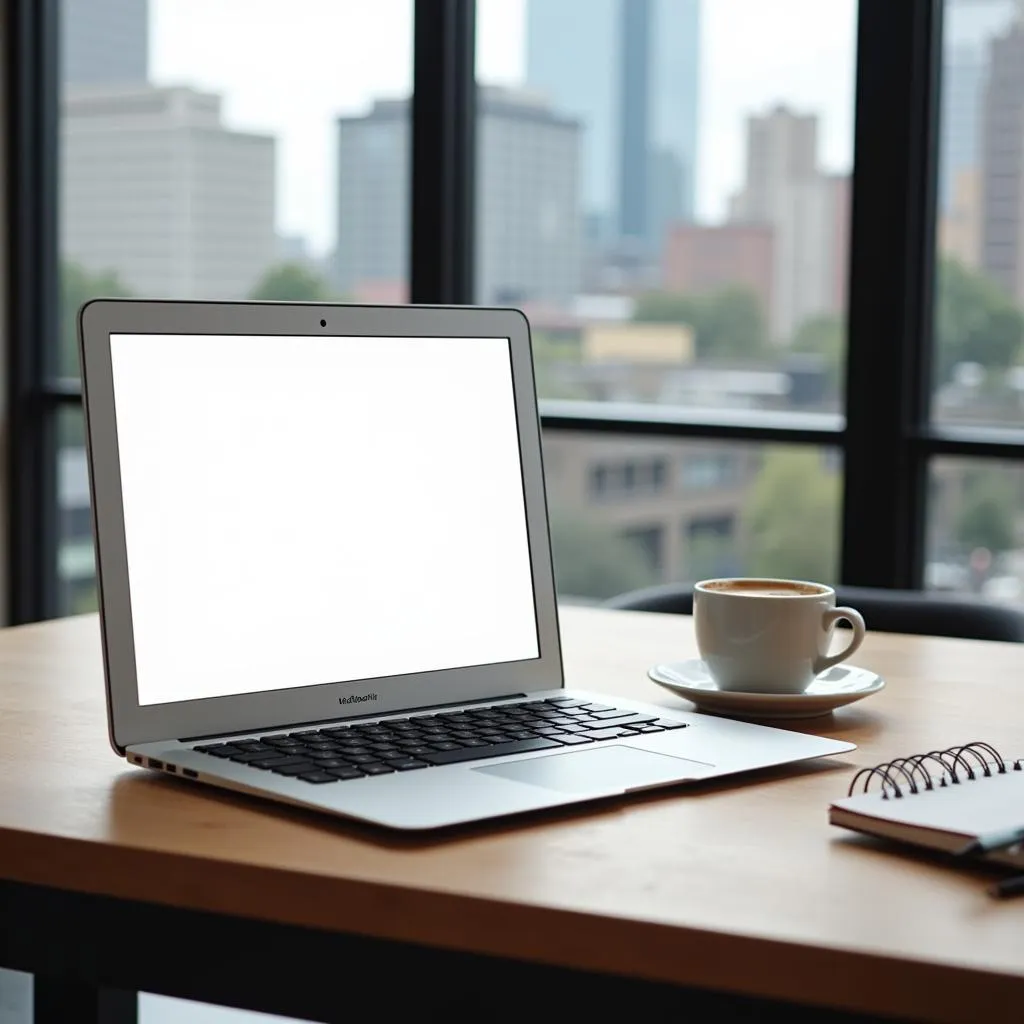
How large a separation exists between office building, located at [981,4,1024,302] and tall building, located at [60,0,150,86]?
1843 mm

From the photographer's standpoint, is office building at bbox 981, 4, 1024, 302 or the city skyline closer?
office building at bbox 981, 4, 1024, 302

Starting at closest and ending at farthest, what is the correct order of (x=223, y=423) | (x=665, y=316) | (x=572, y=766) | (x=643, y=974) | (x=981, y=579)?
(x=643, y=974)
(x=572, y=766)
(x=223, y=423)
(x=981, y=579)
(x=665, y=316)

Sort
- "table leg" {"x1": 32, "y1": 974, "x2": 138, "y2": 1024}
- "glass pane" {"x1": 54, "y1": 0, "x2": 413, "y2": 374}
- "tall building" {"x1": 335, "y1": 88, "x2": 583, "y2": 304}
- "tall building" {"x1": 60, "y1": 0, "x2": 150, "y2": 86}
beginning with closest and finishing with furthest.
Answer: "table leg" {"x1": 32, "y1": 974, "x2": 138, "y2": 1024} → "tall building" {"x1": 335, "y1": 88, "x2": 583, "y2": 304} → "glass pane" {"x1": 54, "y1": 0, "x2": 413, "y2": 374} → "tall building" {"x1": 60, "y1": 0, "x2": 150, "y2": 86}

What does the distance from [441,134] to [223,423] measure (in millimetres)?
2154

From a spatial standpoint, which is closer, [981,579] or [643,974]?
[643,974]

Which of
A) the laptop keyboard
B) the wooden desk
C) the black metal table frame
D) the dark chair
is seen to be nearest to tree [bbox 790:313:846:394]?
the dark chair

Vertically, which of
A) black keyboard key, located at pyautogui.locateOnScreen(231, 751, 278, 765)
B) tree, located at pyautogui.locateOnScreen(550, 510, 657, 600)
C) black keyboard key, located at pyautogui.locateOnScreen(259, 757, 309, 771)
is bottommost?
tree, located at pyautogui.locateOnScreen(550, 510, 657, 600)

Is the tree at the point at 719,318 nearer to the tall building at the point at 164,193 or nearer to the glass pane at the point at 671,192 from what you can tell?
the glass pane at the point at 671,192

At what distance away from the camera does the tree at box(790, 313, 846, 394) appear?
276 cm

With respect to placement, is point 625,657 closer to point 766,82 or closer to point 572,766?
point 572,766

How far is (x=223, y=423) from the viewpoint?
103 centimetres

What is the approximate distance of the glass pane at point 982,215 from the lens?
2607 millimetres

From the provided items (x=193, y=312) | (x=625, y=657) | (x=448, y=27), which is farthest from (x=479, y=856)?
(x=448, y=27)

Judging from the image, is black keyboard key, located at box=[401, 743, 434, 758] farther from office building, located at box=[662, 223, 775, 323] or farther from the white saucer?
office building, located at box=[662, 223, 775, 323]
